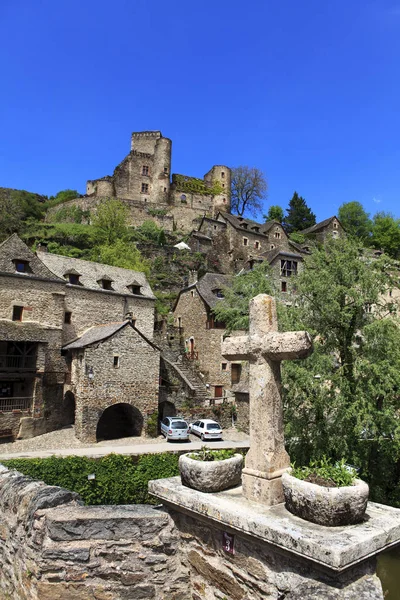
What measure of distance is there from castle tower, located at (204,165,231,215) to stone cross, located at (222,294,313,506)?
211 ft

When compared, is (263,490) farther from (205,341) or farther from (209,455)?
(205,341)

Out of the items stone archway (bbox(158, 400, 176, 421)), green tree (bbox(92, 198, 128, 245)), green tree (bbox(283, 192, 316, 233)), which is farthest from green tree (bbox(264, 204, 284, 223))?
stone archway (bbox(158, 400, 176, 421))

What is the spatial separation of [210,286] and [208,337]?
5.09 m

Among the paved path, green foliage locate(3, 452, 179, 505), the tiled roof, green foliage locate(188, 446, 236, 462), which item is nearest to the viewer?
green foliage locate(188, 446, 236, 462)

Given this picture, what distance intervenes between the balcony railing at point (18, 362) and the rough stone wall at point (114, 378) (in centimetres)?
244

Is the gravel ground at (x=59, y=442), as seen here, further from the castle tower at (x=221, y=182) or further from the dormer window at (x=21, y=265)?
the castle tower at (x=221, y=182)

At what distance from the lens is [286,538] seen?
3314 millimetres

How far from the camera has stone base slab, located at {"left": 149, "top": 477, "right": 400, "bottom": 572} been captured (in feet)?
10.1

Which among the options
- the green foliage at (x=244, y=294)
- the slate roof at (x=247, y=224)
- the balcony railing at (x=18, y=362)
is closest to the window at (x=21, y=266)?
the balcony railing at (x=18, y=362)

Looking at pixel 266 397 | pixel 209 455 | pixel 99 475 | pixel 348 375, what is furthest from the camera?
pixel 99 475

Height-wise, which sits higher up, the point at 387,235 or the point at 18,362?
the point at 387,235

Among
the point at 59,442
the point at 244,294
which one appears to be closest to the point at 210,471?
the point at 59,442

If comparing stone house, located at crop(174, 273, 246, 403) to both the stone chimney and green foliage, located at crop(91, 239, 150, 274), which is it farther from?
green foliage, located at crop(91, 239, 150, 274)

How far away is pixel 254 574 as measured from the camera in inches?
146
